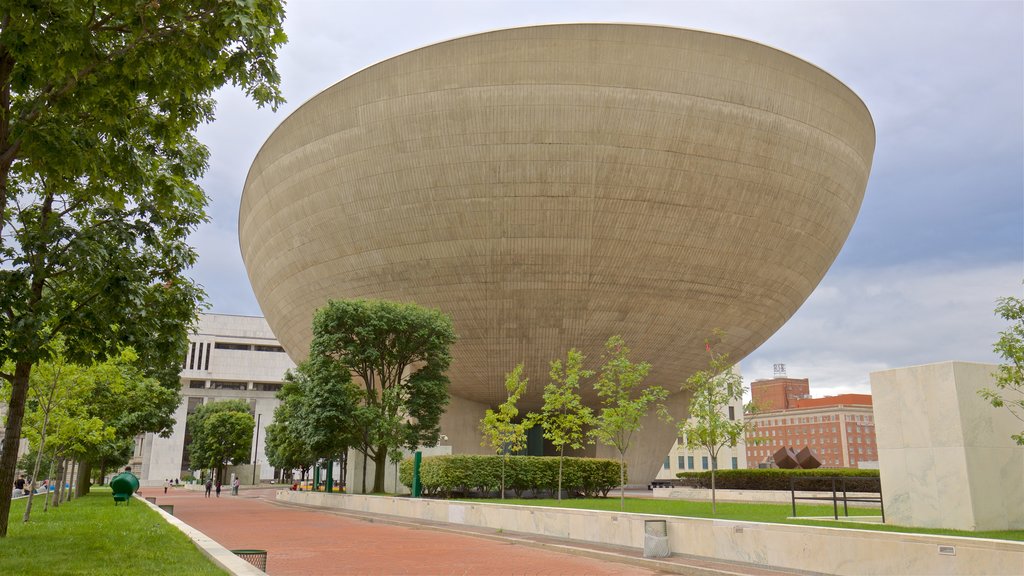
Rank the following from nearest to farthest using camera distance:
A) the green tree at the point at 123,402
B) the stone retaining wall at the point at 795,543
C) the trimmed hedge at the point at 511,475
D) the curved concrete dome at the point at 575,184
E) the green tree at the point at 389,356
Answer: the stone retaining wall at the point at 795,543, the green tree at the point at 123,402, the trimmed hedge at the point at 511,475, the green tree at the point at 389,356, the curved concrete dome at the point at 575,184

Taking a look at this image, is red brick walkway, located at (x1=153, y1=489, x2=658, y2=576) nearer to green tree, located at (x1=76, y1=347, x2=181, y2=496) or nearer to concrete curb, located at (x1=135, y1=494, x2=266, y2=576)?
concrete curb, located at (x1=135, y1=494, x2=266, y2=576)

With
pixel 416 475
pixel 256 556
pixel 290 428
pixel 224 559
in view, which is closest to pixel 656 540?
pixel 256 556

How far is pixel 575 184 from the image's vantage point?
2734 cm

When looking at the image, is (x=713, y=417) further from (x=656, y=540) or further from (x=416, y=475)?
(x=416, y=475)

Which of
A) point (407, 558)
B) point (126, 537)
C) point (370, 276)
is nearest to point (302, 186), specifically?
point (370, 276)

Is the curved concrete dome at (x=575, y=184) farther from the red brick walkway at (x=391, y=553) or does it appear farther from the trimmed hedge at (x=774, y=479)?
the red brick walkway at (x=391, y=553)

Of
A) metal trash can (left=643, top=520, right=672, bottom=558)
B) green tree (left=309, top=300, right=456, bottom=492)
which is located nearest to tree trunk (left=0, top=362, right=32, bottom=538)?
metal trash can (left=643, top=520, right=672, bottom=558)

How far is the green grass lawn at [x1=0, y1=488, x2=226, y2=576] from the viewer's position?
777 cm

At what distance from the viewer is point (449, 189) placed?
28172 mm

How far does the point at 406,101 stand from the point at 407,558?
827 inches

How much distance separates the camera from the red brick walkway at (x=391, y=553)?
9.31 meters

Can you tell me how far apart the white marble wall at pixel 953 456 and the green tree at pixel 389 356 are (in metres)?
17.7

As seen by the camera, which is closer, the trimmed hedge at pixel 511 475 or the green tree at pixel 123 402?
the green tree at pixel 123 402

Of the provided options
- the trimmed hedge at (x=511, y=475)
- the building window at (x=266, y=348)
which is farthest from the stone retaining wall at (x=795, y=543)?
the building window at (x=266, y=348)
